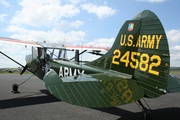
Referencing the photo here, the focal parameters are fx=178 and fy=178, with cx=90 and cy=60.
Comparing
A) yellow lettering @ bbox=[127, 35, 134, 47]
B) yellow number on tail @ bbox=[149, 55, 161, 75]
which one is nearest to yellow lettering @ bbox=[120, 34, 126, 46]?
yellow lettering @ bbox=[127, 35, 134, 47]

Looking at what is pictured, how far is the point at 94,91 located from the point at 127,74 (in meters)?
1.52

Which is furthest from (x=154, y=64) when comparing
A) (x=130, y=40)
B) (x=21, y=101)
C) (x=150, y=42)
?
(x=21, y=101)

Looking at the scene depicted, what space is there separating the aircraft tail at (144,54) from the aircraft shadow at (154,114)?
1.42 m

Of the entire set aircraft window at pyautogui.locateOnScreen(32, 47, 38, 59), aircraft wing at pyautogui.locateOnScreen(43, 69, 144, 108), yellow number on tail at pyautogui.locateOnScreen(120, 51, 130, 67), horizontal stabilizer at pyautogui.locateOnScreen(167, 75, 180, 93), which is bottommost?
horizontal stabilizer at pyautogui.locateOnScreen(167, 75, 180, 93)

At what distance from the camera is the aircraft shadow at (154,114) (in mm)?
5365

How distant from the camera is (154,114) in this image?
577cm

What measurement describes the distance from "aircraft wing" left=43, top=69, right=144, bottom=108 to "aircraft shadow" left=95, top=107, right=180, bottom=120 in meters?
1.55

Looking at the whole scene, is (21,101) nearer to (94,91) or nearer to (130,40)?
(94,91)

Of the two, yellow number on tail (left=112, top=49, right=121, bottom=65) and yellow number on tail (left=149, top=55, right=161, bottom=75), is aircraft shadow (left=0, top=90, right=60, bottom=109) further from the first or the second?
yellow number on tail (left=149, top=55, right=161, bottom=75)

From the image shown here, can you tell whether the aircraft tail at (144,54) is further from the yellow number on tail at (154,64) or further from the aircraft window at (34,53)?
the aircraft window at (34,53)

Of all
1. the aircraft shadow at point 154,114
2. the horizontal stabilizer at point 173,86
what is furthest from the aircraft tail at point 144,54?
the aircraft shadow at point 154,114

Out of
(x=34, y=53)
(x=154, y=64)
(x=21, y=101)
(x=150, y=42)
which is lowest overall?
(x=21, y=101)

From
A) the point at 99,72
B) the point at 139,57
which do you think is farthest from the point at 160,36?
the point at 99,72

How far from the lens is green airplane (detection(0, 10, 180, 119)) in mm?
3566
